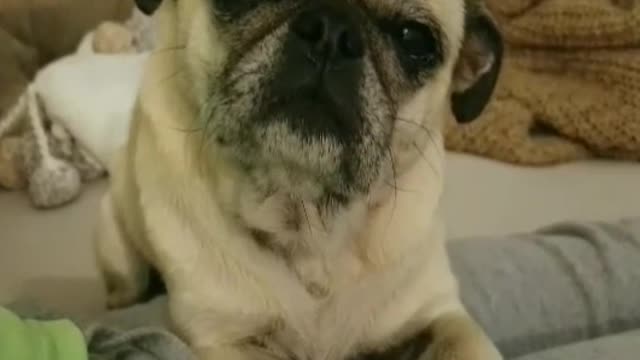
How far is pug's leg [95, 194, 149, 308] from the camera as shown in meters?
1.46

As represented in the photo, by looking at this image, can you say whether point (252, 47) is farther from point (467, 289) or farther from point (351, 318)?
point (467, 289)

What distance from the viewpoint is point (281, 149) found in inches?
44.9

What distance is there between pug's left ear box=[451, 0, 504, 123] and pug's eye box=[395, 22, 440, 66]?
96mm

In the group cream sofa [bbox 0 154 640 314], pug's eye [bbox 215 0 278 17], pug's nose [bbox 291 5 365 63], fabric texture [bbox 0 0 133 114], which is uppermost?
pug's nose [bbox 291 5 365 63]

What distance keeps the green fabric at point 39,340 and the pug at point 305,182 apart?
181 millimetres

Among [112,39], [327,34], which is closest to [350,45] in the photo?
[327,34]

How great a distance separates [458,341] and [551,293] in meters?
0.26

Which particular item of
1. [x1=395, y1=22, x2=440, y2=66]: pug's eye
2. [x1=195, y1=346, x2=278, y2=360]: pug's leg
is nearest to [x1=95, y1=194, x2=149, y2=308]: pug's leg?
[x1=195, y1=346, x2=278, y2=360]: pug's leg

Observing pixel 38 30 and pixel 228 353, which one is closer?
pixel 228 353

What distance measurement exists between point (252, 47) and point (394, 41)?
16cm

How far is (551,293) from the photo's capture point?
145 centimetres

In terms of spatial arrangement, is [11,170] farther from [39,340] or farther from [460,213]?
A: [39,340]

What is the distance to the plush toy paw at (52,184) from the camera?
1.82 m

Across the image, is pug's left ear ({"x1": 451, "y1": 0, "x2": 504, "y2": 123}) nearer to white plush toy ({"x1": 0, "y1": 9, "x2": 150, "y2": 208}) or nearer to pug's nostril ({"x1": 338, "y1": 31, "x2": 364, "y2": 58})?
pug's nostril ({"x1": 338, "y1": 31, "x2": 364, "y2": 58})
